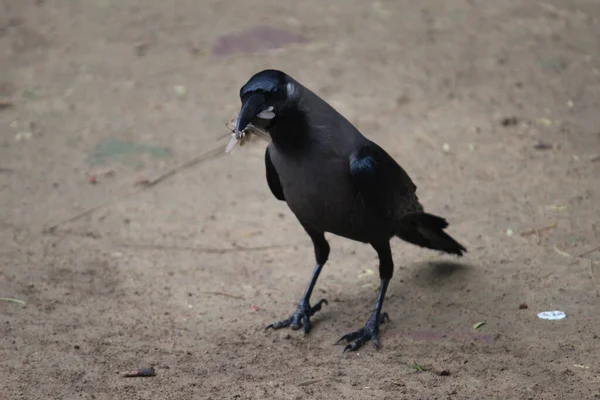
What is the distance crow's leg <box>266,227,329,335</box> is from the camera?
16.9 ft

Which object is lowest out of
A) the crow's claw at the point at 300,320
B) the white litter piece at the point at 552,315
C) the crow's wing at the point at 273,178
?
the crow's claw at the point at 300,320

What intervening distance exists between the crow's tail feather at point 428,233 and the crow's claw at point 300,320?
789mm

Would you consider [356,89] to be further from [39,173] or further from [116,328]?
[116,328]

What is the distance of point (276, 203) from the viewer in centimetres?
691

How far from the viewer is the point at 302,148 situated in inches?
180

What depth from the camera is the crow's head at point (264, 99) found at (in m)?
4.29

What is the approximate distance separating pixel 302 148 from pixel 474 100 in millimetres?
4126

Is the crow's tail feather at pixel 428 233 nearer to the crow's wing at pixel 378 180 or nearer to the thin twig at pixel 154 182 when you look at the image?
the crow's wing at pixel 378 180

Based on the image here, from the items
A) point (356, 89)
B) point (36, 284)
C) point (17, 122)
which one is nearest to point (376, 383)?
point (36, 284)

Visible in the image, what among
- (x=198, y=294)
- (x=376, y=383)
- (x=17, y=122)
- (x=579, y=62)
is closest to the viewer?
(x=376, y=383)

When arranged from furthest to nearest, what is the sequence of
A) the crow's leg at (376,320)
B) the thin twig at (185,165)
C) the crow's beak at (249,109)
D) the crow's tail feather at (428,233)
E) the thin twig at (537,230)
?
1. the thin twig at (185,165)
2. the thin twig at (537,230)
3. the crow's tail feather at (428,233)
4. the crow's leg at (376,320)
5. the crow's beak at (249,109)

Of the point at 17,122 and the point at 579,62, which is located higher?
the point at 579,62

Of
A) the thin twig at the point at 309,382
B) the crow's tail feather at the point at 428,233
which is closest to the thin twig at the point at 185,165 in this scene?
the crow's tail feather at the point at 428,233

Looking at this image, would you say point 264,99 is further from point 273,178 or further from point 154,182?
point 154,182
